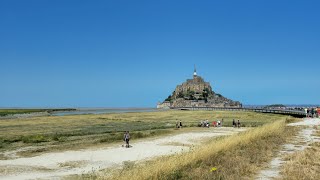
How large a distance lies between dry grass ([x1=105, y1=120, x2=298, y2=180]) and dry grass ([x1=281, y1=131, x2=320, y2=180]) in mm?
1471

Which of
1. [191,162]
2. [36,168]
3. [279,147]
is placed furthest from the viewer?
[279,147]

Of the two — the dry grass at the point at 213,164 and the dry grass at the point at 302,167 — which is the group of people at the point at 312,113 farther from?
the dry grass at the point at 302,167

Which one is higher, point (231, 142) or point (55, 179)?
point (231, 142)

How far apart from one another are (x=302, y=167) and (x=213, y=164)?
4.36 meters

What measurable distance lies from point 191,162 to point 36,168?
39.4 ft

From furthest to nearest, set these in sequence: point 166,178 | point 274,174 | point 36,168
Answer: point 36,168 < point 274,174 < point 166,178

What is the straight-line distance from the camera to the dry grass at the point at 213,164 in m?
15.9

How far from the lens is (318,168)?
58.9ft

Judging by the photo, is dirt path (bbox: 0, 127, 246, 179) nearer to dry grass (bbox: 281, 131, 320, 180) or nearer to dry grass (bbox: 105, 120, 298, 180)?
dry grass (bbox: 105, 120, 298, 180)

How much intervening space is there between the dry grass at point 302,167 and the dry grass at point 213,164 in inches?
57.9

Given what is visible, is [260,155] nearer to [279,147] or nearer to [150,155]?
[279,147]

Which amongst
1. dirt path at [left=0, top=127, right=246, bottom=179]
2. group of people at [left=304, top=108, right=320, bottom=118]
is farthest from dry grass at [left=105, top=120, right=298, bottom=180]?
group of people at [left=304, top=108, right=320, bottom=118]

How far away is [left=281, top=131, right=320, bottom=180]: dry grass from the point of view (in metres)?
15.9

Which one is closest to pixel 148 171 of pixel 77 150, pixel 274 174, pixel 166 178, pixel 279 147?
pixel 166 178
